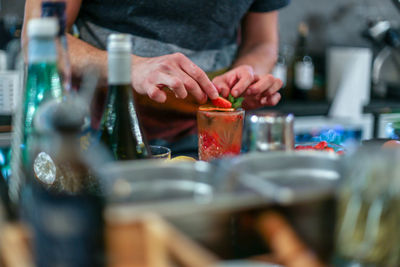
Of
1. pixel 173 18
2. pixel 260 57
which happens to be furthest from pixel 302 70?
pixel 173 18

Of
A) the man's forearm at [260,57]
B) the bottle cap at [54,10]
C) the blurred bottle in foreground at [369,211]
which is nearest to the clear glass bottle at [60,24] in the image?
the bottle cap at [54,10]

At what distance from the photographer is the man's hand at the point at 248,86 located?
3.17 ft

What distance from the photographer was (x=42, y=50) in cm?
54

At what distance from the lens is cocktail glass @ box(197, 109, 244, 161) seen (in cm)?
83

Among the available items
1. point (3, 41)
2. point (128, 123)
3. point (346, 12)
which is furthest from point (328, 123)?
point (128, 123)

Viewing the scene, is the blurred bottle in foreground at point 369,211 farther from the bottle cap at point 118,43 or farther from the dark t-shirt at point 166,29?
the dark t-shirt at point 166,29

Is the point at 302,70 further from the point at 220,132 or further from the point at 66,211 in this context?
the point at 66,211

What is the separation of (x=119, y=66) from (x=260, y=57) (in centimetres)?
106

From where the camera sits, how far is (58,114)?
42 cm

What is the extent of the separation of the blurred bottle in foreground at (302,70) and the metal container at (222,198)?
2.55 meters

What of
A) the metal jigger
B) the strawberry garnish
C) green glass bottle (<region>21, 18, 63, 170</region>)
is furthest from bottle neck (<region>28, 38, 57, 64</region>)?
the strawberry garnish

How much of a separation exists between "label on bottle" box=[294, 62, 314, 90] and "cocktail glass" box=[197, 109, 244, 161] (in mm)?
2220

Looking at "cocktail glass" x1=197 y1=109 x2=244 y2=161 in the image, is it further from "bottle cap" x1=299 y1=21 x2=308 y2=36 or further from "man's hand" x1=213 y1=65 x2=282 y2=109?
"bottle cap" x1=299 y1=21 x2=308 y2=36

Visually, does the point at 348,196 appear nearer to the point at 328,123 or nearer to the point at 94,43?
the point at 94,43
